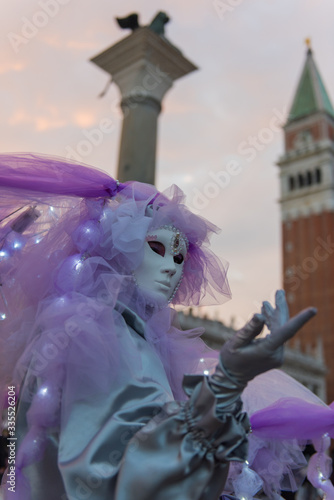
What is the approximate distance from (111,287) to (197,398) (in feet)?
1.36

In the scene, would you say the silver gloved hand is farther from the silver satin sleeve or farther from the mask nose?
the mask nose

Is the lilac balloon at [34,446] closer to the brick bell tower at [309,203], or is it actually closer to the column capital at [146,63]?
the column capital at [146,63]

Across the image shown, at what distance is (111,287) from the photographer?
4.35 ft

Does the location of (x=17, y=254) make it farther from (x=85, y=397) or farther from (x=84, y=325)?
(x=85, y=397)

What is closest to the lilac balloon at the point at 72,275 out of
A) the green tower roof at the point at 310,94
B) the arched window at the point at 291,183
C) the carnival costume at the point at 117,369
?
the carnival costume at the point at 117,369

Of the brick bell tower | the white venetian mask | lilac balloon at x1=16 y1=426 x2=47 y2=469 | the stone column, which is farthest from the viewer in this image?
the brick bell tower

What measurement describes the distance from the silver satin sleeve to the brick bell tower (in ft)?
75.8

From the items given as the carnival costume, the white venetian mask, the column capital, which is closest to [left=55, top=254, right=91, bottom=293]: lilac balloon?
the carnival costume

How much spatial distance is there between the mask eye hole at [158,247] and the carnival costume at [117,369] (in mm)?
40

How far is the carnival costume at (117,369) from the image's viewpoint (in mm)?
1027

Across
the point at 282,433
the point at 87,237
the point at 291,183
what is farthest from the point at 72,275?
the point at 291,183

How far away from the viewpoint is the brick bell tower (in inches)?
938

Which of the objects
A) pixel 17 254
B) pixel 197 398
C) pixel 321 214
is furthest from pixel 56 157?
pixel 321 214

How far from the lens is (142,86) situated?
14.9 ft
